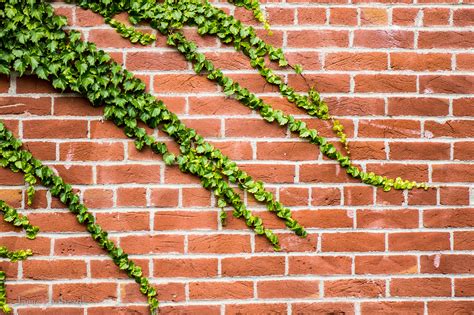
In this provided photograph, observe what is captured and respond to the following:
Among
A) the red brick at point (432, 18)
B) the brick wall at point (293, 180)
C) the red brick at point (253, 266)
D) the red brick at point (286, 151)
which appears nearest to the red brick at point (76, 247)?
the brick wall at point (293, 180)

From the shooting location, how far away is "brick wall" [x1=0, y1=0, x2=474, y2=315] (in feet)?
6.58

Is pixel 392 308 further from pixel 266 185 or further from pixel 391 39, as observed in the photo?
pixel 391 39

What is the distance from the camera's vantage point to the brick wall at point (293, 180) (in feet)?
6.58

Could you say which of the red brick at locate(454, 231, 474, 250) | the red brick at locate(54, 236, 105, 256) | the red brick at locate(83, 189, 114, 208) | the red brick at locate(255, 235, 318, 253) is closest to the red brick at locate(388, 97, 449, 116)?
the red brick at locate(454, 231, 474, 250)

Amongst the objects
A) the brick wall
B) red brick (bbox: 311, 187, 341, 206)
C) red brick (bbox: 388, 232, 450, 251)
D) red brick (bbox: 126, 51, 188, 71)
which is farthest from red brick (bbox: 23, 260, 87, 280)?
red brick (bbox: 388, 232, 450, 251)

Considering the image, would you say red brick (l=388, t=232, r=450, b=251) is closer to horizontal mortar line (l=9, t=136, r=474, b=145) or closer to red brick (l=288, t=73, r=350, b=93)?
horizontal mortar line (l=9, t=136, r=474, b=145)

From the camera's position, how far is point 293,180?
79.8 inches

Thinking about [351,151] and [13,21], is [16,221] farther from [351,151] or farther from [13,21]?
[351,151]

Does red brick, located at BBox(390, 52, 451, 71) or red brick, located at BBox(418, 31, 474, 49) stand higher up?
red brick, located at BBox(418, 31, 474, 49)

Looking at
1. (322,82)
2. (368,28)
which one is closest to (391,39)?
(368,28)

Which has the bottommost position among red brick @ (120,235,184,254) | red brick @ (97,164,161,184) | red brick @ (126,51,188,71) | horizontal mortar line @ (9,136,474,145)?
red brick @ (120,235,184,254)

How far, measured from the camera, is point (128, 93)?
200 cm

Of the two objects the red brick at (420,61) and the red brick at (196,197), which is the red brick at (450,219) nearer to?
the red brick at (420,61)

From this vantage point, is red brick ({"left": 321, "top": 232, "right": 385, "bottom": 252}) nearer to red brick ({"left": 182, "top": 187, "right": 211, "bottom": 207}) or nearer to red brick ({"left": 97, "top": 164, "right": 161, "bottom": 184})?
red brick ({"left": 182, "top": 187, "right": 211, "bottom": 207})
